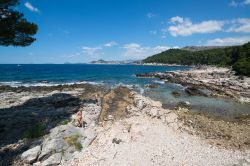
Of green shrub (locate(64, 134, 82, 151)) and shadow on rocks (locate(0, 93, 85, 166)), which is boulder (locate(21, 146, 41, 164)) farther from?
green shrub (locate(64, 134, 82, 151))

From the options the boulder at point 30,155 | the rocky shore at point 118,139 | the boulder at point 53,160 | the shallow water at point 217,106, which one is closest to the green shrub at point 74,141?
the rocky shore at point 118,139

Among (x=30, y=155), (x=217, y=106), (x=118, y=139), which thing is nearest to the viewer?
(x=30, y=155)

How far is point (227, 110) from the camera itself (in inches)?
1069

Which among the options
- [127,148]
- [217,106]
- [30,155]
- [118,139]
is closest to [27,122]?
[30,155]

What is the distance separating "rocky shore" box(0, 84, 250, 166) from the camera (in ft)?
42.7

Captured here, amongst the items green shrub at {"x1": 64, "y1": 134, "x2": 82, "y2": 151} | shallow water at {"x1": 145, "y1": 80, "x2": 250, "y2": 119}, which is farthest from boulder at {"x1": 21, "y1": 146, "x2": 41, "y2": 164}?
shallow water at {"x1": 145, "y1": 80, "x2": 250, "y2": 119}

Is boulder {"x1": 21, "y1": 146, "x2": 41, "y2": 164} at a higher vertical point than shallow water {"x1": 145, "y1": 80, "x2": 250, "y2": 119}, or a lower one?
higher

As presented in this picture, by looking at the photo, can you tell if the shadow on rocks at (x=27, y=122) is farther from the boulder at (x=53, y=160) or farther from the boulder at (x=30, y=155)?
the boulder at (x=53, y=160)

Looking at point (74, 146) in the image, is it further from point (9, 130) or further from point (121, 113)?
point (121, 113)

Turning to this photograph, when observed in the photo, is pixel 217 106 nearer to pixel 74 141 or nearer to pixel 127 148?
pixel 127 148

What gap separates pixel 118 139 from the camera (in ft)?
51.4

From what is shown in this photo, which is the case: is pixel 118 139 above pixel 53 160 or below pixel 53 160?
below

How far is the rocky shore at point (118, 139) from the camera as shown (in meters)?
13.0

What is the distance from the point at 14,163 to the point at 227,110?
A: 916 inches
